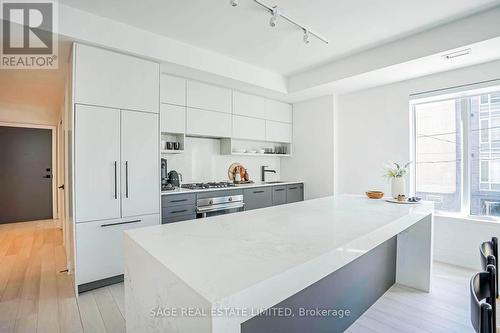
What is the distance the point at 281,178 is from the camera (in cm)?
519

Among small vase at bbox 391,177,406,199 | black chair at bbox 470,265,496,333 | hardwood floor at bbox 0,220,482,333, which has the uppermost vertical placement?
small vase at bbox 391,177,406,199

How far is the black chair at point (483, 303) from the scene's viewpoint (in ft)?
2.65

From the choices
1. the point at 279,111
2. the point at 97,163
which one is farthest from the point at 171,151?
the point at 279,111

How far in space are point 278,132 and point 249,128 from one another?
2.31 ft

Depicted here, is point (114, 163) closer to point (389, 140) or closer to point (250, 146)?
point (250, 146)

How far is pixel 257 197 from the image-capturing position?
13.1ft

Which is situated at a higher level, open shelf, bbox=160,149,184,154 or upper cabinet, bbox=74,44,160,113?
upper cabinet, bbox=74,44,160,113

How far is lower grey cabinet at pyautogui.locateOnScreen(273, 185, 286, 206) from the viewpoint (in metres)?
4.24

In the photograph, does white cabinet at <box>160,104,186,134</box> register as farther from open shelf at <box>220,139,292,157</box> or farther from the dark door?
the dark door

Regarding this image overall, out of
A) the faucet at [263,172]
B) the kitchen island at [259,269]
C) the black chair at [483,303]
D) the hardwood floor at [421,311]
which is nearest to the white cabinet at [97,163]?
the kitchen island at [259,269]

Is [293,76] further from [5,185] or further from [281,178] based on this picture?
[5,185]

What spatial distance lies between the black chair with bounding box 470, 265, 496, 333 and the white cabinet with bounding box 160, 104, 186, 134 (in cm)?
314

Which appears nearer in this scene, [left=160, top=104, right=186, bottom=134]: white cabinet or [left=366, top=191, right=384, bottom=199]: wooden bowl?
[left=366, top=191, right=384, bottom=199]: wooden bowl

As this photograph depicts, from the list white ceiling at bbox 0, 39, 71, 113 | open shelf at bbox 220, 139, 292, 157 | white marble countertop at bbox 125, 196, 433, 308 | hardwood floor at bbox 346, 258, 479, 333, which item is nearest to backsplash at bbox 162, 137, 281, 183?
open shelf at bbox 220, 139, 292, 157
